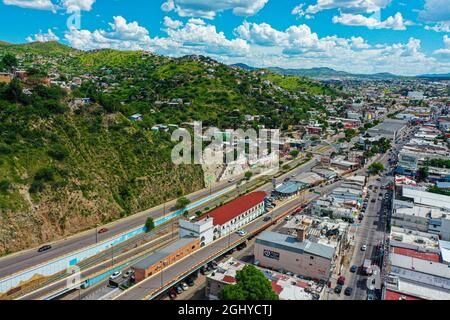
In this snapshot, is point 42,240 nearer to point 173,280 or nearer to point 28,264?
point 28,264

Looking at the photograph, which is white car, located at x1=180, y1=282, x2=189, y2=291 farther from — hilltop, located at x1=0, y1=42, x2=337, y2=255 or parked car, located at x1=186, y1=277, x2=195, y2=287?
hilltop, located at x1=0, y1=42, x2=337, y2=255

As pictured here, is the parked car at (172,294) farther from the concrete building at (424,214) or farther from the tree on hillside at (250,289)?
the concrete building at (424,214)

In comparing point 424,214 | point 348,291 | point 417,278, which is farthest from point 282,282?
point 424,214

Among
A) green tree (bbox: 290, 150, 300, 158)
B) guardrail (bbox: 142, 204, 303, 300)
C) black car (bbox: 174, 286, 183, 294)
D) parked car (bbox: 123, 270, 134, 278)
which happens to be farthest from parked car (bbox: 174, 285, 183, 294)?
green tree (bbox: 290, 150, 300, 158)

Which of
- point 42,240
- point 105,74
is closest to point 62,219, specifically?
point 42,240

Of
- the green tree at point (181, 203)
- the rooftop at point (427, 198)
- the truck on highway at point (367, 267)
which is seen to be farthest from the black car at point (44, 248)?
the rooftop at point (427, 198)

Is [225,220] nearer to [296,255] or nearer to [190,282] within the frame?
[190,282]
